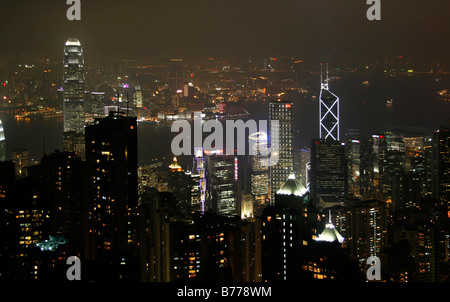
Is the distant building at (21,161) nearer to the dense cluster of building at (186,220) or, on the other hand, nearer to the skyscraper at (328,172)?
the dense cluster of building at (186,220)

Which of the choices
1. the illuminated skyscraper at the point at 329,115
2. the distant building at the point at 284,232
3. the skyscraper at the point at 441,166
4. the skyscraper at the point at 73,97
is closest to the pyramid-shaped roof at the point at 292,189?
the distant building at the point at 284,232

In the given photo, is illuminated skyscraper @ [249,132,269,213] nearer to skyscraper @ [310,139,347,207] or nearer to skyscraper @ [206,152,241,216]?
skyscraper @ [206,152,241,216]

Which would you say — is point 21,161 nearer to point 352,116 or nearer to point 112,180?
point 112,180

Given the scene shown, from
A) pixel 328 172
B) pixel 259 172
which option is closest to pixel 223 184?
pixel 259 172

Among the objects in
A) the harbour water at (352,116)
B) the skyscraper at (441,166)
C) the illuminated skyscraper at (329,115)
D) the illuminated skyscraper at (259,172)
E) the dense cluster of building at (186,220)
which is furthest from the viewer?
the illuminated skyscraper at (329,115)

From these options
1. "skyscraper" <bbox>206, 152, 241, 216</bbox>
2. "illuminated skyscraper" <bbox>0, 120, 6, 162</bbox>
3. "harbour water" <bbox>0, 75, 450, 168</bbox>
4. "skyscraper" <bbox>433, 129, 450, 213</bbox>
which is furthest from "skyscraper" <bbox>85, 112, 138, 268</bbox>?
"skyscraper" <bbox>433, 129, 450, 213</bbox>
